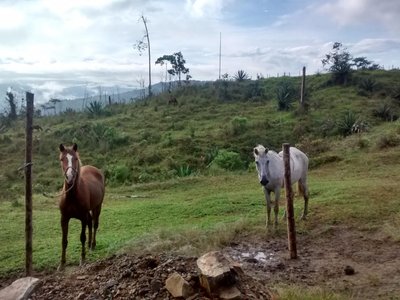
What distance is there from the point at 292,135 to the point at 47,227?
516 inches

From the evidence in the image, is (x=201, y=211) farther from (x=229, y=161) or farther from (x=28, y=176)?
(x=229, y=161)

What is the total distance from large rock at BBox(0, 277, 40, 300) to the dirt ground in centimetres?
9

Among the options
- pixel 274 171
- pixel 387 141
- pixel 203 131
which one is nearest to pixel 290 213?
pixel 274 171

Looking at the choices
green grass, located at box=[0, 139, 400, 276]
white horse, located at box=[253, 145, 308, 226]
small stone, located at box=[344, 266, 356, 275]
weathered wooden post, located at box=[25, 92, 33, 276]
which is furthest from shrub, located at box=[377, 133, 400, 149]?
weathered wooden post, located at box=[25, 92, 33, 276]

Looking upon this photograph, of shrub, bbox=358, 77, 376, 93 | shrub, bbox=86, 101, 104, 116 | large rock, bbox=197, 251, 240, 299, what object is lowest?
large rock, bbox=197, 251, 240, 299

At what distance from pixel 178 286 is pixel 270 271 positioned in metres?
2.26

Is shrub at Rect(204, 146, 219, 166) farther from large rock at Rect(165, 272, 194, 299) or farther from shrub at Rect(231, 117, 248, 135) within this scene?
large rock at Rect(165, 272, 194, 299)

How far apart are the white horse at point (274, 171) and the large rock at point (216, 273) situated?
12.0 ft

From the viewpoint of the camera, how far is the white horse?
870 cm

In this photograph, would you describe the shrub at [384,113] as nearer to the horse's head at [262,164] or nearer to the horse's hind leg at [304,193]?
the horse's hind leg at [304,193]

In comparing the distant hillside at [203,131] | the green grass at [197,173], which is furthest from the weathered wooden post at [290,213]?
the distant hillside at [203,131]

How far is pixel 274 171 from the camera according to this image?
896 centimetres

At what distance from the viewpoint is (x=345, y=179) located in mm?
13656

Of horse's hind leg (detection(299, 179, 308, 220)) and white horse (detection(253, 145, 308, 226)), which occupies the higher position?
white horse (detection(253, 145, 308, 226))
